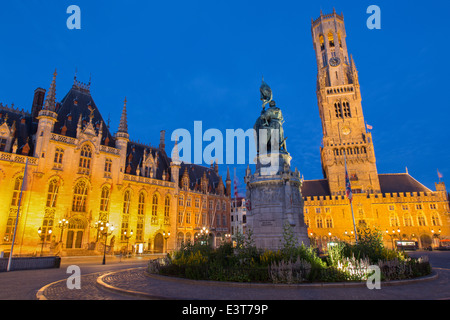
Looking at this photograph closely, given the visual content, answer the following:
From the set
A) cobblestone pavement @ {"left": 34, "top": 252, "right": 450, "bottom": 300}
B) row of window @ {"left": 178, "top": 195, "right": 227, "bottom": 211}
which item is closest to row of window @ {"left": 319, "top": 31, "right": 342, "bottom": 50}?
row of window @ {"left": 178, "top": 195, "right": 227, "bottom": 211}

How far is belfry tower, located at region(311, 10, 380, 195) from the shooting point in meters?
59.7

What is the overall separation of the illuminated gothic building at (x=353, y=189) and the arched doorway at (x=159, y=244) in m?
→ 28.1

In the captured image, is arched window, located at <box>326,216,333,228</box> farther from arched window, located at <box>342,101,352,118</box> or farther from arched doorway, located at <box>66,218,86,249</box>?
arched doorway, located at <box>66,218,86,249</box>

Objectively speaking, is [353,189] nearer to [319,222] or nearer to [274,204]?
[319,222]

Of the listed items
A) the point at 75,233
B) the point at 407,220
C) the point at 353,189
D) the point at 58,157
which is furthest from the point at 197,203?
the point at 407,220

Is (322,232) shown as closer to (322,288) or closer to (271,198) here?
(271,198)

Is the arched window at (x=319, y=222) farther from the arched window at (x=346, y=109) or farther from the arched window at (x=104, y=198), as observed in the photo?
the arched window at (x=104, y=198)

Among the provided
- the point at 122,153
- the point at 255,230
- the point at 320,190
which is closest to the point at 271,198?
the point at 255,230

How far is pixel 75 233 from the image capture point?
34625 mm

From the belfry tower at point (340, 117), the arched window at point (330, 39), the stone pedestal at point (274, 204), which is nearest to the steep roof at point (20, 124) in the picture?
the stone pedestal at point (274, 204)

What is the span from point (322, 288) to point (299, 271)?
1125 mm

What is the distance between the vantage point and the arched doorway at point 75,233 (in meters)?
34.1

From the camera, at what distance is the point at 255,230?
15.4 metres

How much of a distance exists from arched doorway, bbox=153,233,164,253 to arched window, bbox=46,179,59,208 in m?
17.3
